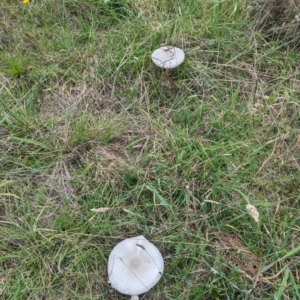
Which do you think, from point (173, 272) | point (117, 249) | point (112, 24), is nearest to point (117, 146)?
point (117, 249)

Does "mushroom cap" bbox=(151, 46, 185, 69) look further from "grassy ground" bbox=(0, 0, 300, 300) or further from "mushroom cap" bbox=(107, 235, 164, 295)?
"mushroom cap" bbox=(107, 235, 164, 295)

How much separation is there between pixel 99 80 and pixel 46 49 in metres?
0.44

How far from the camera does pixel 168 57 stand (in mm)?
2229

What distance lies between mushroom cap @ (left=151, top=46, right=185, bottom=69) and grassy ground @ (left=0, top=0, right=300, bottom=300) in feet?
0.30

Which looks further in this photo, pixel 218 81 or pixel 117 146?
pixel 218 81

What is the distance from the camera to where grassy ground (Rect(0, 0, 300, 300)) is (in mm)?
1629

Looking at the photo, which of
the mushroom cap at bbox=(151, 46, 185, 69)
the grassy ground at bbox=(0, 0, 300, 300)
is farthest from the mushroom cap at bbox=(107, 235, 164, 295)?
the mushroom cap at bbox=(151, 46, 185, 69)

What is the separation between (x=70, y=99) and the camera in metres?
2.23

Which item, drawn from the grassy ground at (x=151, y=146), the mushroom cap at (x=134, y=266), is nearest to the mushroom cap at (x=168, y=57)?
the grassy ground at (x=151, y=146)

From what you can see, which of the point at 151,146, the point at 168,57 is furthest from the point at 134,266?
the point at 168,57

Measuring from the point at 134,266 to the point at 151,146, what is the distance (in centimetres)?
69

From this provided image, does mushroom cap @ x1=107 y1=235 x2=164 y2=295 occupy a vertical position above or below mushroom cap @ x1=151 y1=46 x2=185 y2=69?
below

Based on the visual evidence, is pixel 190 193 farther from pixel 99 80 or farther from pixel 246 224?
pixel 99 80

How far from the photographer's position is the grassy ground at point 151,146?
1629 mm
